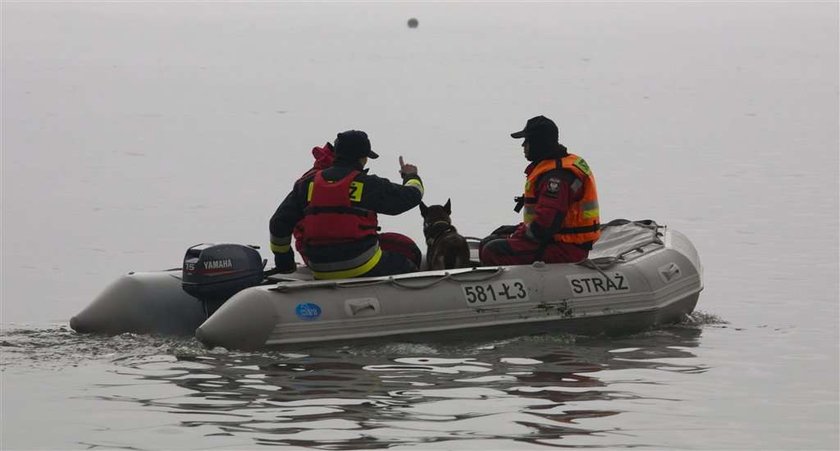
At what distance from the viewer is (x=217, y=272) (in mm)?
11289

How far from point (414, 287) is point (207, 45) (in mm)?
50700

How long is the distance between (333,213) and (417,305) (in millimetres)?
829

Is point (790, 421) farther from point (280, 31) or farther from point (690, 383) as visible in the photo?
point (280, 31)

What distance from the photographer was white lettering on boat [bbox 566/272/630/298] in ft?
39.3

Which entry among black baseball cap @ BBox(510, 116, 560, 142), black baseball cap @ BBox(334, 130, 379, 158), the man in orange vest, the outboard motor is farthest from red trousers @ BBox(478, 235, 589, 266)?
the outboard motor

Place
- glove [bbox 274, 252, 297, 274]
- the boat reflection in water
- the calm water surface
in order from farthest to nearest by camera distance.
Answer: glove [bbox 274, 252, 297, 274] < the calm water surface < the boat reflection in water

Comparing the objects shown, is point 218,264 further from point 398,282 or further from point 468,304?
point 468,304

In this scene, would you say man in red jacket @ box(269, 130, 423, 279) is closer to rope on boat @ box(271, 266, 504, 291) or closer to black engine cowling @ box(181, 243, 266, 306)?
rope on boat @ box(271, 266, 504, 291)

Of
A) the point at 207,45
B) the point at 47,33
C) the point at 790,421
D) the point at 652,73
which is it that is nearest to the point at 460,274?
the point at 790,421

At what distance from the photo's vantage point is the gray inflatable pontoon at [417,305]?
36.1 feet

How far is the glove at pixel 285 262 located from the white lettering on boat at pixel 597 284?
1.94m

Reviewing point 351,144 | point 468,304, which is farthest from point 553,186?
point 351,144

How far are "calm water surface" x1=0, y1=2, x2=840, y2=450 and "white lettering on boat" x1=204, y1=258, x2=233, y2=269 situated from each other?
21.9 inches

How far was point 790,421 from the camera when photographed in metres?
10.3
